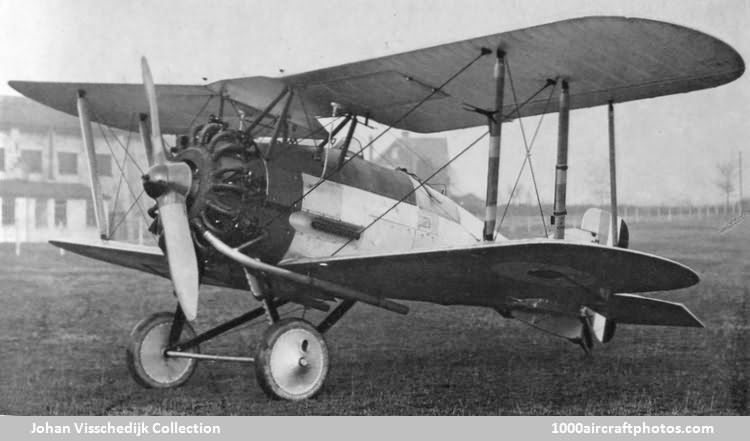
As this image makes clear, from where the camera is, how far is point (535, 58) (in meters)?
5.34

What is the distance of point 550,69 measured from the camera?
560 cm

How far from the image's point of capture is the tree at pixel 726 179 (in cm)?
691

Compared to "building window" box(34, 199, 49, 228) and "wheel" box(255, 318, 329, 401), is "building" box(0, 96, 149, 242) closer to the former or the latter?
"building window" box(34, 199, 49, 228)

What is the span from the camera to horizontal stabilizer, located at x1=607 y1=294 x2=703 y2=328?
22.7ft

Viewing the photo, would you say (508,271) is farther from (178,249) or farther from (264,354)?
(178,249)

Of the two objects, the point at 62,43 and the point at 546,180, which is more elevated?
the point at 546,180

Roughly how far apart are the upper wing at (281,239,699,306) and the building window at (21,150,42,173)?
495 cm

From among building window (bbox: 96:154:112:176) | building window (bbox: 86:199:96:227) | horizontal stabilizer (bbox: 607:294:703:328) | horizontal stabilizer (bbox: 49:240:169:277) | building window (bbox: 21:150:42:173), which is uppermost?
building window (bbox: 96:154:112:176)

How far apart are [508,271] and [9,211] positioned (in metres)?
6.63

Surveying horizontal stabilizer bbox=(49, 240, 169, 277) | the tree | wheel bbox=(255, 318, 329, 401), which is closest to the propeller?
wheel bbox=(255, 318, 329, 401)
